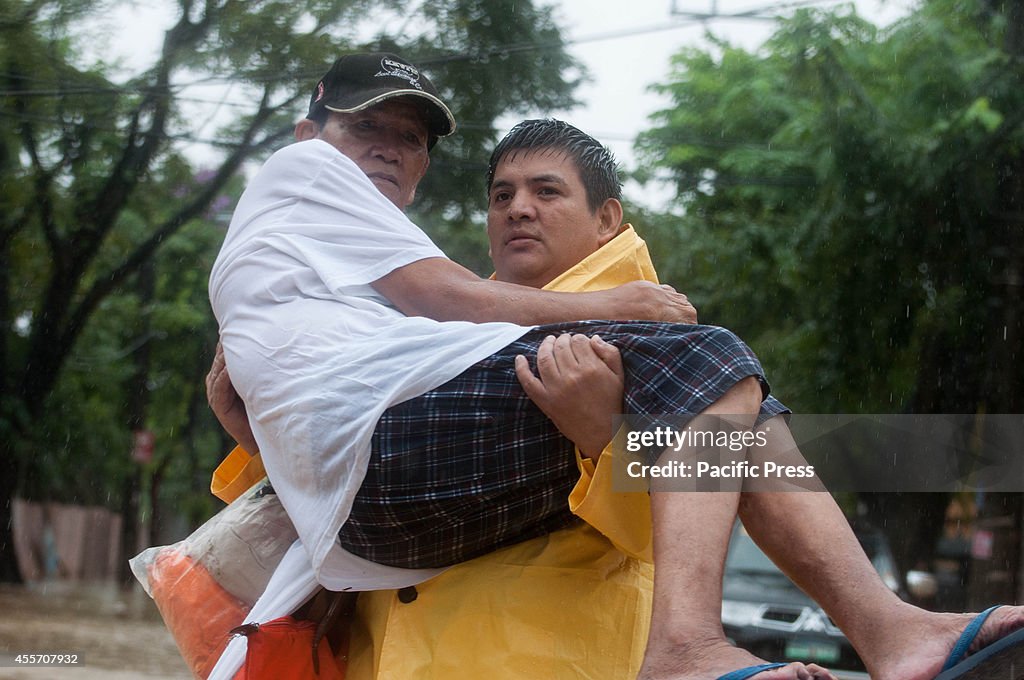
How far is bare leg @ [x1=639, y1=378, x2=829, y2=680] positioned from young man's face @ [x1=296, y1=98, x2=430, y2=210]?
121 centimetres

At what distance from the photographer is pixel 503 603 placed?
7.68ft

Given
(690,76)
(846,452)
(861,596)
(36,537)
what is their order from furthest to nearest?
(36,537)
(690,76)
(846,452)
(861,596)

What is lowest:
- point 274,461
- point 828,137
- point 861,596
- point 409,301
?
point 861,596

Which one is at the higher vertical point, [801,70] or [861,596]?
[801,70]

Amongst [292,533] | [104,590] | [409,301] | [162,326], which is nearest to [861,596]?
[409,301]

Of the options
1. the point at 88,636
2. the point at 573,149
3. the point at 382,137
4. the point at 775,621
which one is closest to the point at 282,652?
the point at 382,137

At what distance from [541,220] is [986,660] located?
1499 millimetres

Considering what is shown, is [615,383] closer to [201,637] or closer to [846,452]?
[201,637]

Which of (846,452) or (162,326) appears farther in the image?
(162,326)

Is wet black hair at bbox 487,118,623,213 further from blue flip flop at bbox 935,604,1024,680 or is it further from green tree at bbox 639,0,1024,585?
green tree at bbox 639,0,1024,585

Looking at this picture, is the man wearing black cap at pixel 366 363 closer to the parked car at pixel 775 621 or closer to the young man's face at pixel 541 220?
the young man's face at pixel 541 220

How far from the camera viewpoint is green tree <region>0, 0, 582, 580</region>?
10062mm

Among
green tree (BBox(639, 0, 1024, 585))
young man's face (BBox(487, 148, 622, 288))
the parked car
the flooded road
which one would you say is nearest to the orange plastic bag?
young man's face (BBox(487, 148, 622, 288))

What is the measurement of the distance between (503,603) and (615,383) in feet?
1.75
